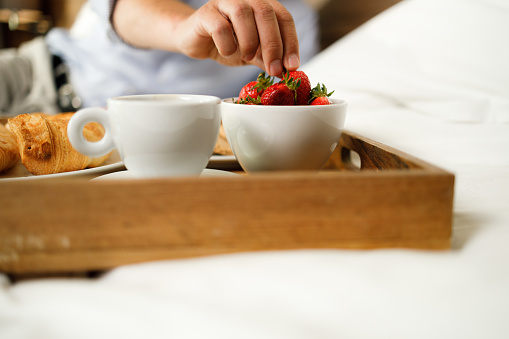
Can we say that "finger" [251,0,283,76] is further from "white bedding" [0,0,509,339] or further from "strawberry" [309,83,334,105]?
"white bedding" [0,0,509,339]

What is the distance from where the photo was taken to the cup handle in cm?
35

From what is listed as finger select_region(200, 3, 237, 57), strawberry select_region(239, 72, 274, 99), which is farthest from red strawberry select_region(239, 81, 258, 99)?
finger select_region(200, 3, 237, 57)

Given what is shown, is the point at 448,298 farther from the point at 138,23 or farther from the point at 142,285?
the point at 138,23

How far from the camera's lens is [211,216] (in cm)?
24

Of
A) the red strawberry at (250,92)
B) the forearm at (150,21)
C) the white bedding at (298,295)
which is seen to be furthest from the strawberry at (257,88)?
the forearm at (150,21)

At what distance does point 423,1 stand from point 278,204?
2.38ft

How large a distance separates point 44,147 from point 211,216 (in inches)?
10.4

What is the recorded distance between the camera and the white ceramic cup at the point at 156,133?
1.06 feet

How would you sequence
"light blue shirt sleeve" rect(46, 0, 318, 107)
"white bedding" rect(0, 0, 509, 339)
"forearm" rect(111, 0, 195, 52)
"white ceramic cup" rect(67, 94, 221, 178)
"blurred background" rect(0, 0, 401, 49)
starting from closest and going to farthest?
1. "white bedding" rect(0, 0, 509, 339)
2. "white ceramic cup" rect(67, 94, 221, 178)
3. "forearm" rect(111, 0, 195, 52)
4. "light blue shirt sleeve" rect(46, 0, 318, 107)
5. "blurred background" rect(0, 0, 401, 49)

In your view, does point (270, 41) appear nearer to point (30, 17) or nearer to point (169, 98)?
point (169, 98)

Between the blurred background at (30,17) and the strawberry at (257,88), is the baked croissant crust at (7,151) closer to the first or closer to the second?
the strawberry at (257,88)

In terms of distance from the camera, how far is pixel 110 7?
1.05 metres

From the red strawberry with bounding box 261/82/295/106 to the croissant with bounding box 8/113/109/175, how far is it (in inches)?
8.5

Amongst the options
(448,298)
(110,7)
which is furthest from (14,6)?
(448,298)
